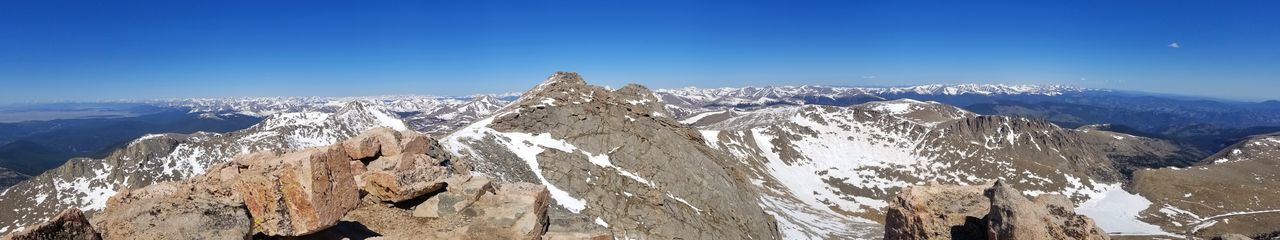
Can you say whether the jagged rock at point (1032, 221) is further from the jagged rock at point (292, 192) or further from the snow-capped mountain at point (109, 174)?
the snow-capped mountain at point (109, 174)

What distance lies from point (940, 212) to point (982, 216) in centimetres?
114

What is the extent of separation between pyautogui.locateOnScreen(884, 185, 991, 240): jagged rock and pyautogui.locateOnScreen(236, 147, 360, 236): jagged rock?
1826 centimetres

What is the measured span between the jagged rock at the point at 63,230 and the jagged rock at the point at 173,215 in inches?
20.2

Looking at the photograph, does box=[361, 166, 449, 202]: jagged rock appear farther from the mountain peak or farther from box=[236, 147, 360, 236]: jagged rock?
the mountain peak

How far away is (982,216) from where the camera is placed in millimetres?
17625

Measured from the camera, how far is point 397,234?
747 inches

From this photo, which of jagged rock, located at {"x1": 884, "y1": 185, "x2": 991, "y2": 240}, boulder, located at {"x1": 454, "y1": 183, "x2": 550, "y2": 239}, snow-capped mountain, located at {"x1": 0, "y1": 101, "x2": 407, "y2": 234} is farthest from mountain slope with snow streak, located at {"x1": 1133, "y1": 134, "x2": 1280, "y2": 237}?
snow-capped mountain, located at {"x1": 0, "y1": 101, "x2": 407, "y2": 234}

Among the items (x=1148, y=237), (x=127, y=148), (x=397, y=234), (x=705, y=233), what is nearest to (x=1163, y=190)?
(x=1148, y=237)

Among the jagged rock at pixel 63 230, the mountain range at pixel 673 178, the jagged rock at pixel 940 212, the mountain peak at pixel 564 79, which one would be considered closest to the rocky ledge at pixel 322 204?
the jagged rock at pixel 63 230

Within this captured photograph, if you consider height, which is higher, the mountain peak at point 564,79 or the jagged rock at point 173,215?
the mountain peak at point 564,79

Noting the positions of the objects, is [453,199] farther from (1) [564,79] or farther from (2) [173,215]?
(1) [564,79]

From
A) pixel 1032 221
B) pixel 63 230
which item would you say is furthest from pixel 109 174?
pixel 1032 221

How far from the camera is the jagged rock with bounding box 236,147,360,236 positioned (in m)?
16.3

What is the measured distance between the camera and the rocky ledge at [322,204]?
1372cm
